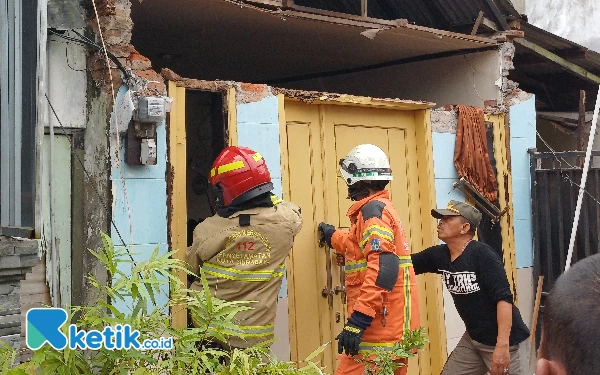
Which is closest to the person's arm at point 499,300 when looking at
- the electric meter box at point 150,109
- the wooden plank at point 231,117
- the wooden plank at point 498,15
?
the wooden plank at point 231,117

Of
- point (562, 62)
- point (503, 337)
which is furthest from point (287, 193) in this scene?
point (562, 62)

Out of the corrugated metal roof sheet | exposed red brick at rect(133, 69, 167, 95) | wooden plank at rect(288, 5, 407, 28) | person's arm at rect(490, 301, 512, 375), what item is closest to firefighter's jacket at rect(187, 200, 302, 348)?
exposed red brick at rect(133, 69, 167, 95)

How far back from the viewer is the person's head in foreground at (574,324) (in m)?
1.33

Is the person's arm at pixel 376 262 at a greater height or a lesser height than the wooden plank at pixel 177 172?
lesser

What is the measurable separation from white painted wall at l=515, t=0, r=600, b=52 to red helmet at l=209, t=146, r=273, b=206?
11.3m

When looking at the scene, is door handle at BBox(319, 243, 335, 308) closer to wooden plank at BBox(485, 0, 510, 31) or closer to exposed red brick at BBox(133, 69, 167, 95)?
exposed red brick at BBox(133, 69, 167, 95)

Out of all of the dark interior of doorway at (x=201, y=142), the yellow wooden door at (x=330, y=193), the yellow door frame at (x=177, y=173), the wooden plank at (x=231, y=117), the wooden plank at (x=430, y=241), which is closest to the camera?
the yellow door frame at (x=177, y=173)

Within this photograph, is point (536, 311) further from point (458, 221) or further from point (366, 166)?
point (366, 166)

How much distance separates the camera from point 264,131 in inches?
227

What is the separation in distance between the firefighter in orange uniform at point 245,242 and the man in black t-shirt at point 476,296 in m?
1.23

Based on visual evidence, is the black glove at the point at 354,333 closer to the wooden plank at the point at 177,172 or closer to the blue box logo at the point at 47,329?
the wooden plank at the point at 177,172

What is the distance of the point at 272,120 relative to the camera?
19.0ft

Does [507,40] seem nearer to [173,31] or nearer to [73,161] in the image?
[173,31]

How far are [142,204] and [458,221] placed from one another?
7.44 ft
